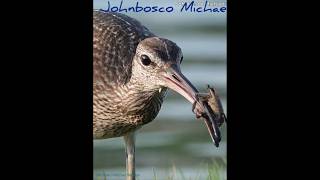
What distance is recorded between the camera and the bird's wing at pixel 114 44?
532 cm

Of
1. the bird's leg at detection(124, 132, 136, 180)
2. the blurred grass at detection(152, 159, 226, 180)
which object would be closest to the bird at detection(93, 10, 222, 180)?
the bird's leg at detection(124, 132, 136, 180)

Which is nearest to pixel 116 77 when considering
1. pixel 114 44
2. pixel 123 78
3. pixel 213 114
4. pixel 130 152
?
pixel 123 78

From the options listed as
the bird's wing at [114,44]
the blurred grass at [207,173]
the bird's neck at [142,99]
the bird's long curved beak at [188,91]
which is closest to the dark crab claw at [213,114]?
the bird's long curved beak at [188,91]

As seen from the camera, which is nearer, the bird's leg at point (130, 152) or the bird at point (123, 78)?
the bird at point (123, 78)

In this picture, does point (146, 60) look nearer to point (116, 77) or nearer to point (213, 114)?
point (116, 77)

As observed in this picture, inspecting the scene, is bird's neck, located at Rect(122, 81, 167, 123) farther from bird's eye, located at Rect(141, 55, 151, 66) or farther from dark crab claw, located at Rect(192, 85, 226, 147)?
dark crab claw, located at Rect(192, 85, 226, 147)

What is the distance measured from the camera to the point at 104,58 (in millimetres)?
5332

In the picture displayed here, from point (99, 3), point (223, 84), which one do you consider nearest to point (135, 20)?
point (99, 3)

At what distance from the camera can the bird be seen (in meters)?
5.25

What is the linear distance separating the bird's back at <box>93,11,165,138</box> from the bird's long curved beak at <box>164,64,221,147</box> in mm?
198

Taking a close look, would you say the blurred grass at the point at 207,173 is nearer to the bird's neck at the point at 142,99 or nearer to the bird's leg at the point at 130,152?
the bird's leg at the point at 130,152

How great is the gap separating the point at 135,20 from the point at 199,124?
626 mm

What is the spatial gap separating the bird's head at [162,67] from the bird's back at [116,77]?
9 centimetres

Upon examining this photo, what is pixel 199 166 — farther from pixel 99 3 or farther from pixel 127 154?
pixel 99 3
